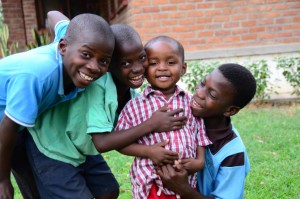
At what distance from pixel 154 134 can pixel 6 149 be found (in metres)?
0.79

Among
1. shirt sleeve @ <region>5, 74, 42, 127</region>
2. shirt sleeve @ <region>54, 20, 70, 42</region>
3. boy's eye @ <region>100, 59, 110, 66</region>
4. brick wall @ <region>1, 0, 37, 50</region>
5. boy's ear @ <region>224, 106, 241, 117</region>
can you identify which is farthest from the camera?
brick wall @ <region>1, 0, 37, 50</region>

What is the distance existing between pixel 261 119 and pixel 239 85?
3.93 meters

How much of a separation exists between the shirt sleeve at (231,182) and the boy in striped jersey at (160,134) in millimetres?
147

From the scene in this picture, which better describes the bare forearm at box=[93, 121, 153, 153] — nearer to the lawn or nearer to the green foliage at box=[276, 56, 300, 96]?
the lawn

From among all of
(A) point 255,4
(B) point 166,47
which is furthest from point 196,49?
(B) point 166,47

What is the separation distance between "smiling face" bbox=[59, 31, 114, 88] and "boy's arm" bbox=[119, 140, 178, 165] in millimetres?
413

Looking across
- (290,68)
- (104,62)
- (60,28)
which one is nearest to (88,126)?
(104,62)

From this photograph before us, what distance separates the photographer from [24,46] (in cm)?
921

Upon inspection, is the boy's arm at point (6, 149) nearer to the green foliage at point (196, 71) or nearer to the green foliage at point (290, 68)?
the green foliage at point (196, 71)

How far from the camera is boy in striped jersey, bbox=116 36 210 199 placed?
1.77m

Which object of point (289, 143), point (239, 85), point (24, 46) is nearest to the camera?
point (239, 85)

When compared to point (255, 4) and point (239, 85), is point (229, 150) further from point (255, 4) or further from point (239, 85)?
point (255, 4)

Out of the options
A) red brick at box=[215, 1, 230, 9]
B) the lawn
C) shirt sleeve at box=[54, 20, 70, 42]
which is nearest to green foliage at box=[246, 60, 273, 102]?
the lawn

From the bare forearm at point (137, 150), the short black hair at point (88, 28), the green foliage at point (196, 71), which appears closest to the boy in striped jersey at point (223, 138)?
the bare forearm at point (137, 150)
